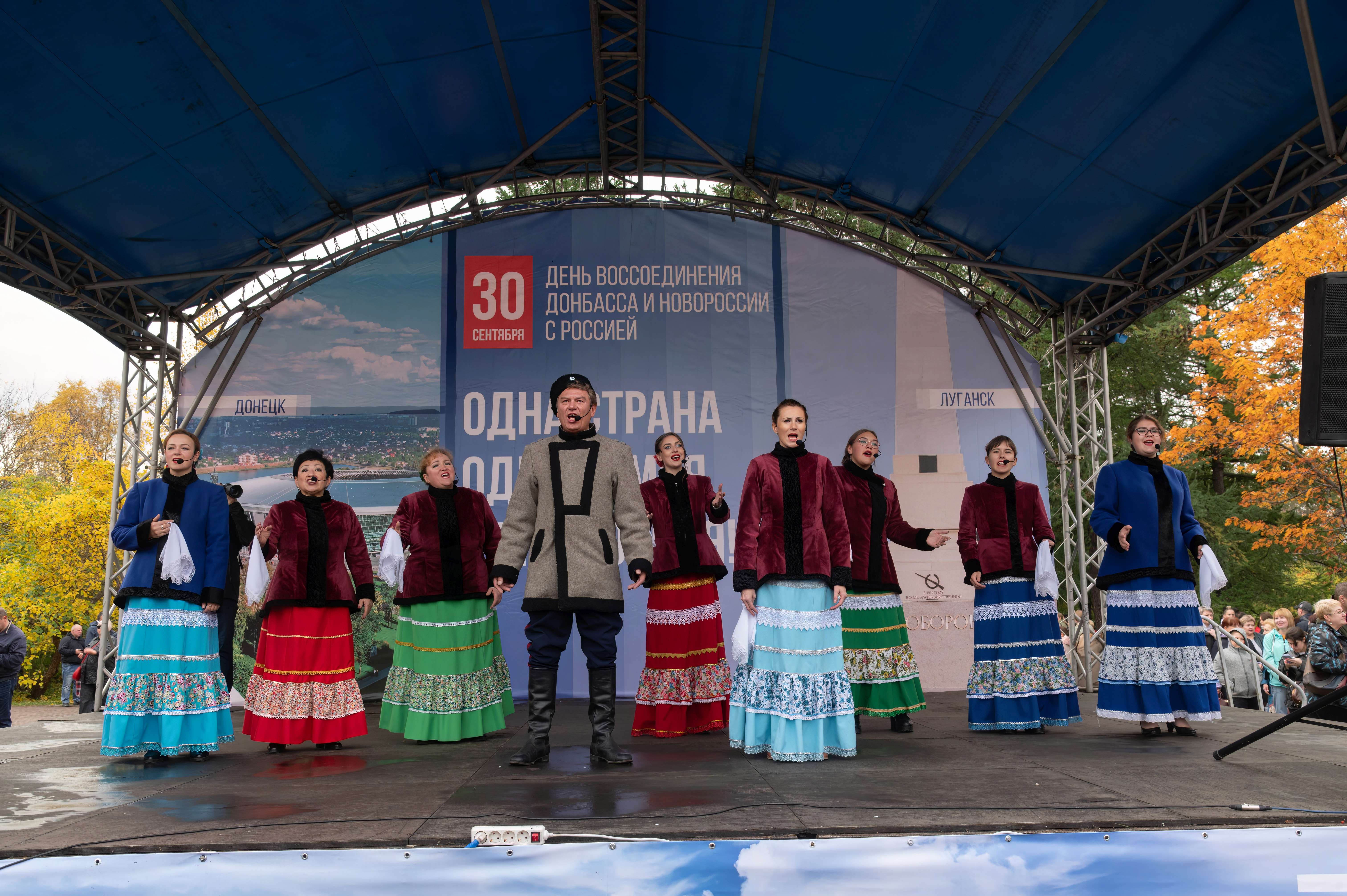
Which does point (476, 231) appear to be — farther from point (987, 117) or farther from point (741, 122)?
point (987, 117)

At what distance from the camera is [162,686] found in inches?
178

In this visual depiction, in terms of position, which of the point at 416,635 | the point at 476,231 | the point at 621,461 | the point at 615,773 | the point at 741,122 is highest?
the point at 741,122

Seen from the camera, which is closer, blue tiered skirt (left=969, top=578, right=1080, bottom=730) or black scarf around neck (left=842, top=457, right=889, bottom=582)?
blue tiered skirt (left=969, top=578, right=1080, bottom=730)

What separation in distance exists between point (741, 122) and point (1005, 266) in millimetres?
2553

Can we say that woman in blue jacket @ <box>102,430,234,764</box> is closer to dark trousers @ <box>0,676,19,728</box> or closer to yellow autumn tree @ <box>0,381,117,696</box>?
dark trousers @ <box>0,676,19,728</box>

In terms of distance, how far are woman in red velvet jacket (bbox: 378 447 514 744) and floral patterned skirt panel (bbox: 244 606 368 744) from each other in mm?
330

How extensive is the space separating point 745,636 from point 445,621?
1.97 metres

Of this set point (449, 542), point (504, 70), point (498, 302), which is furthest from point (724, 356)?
point (449, 542)

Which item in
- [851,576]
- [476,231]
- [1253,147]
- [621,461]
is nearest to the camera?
[621,461]

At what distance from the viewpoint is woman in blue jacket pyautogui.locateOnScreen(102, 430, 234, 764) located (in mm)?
4469

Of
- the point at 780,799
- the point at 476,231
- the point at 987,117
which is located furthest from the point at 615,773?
the point at 476,231

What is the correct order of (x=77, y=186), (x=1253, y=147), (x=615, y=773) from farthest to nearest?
(x=77, y=186)
(x=1253, y=147)
(x=615, y=773)

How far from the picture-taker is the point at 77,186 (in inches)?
245

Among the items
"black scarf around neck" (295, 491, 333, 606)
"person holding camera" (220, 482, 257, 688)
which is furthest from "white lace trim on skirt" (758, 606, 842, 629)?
"person holding camera" (220, 482, 257, 688)
